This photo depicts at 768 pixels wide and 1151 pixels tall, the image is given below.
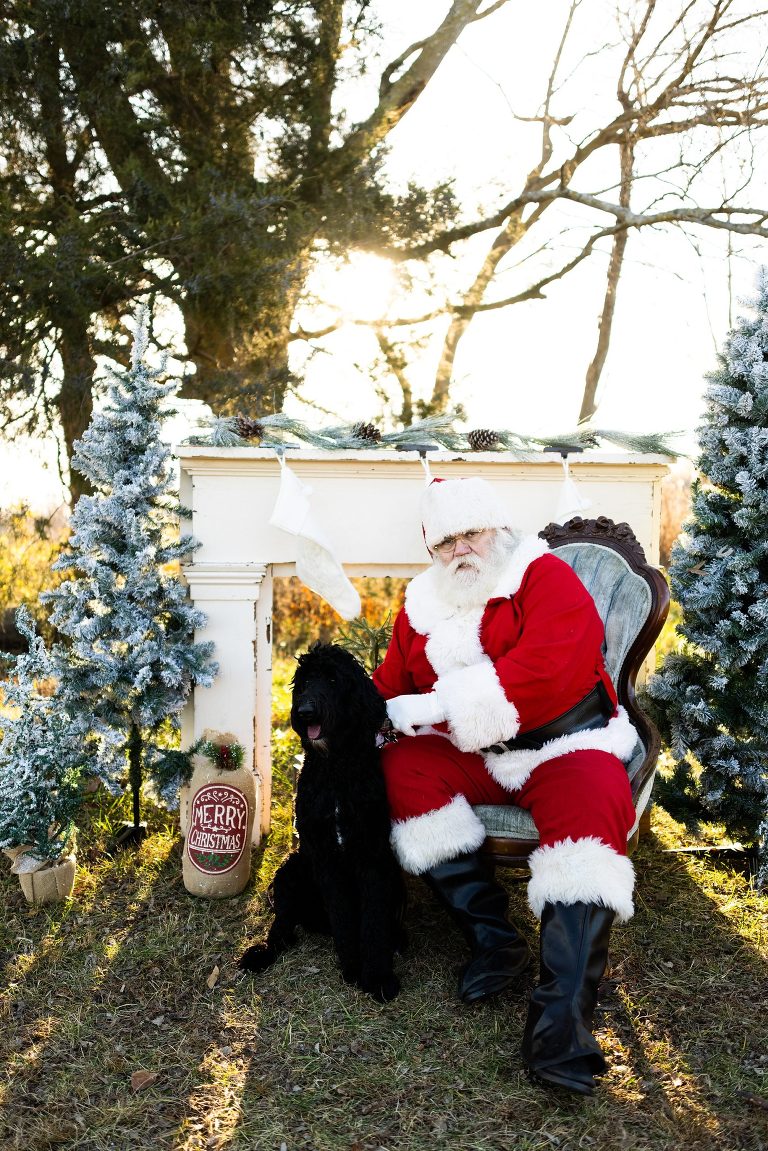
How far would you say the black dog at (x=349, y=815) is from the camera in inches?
102

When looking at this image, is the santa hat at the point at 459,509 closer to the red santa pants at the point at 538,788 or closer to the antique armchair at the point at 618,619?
the antique armchair at the point at 618,619

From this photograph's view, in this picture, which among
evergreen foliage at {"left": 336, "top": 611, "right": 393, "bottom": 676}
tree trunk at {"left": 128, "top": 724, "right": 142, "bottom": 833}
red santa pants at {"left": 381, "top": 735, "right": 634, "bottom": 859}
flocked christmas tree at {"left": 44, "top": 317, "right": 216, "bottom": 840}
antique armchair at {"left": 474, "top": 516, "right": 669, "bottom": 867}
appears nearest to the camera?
red santa pants at {"left": 381, "top": 735, "right": 634, "bottom": 859}

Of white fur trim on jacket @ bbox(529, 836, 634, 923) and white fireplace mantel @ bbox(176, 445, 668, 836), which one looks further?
white fireplace mantel @ bbox(176, 445, 668, 836)

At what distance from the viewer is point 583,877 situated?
90.0 inches

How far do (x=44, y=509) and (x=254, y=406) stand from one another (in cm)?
183

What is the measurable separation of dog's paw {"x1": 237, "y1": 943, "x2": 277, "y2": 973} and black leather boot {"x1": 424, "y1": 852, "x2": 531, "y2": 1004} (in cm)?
66

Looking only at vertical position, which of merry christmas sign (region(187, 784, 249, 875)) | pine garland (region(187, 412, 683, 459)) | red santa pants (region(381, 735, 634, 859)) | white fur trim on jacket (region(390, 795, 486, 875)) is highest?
pine garland (region(187, 412, 683, 459))

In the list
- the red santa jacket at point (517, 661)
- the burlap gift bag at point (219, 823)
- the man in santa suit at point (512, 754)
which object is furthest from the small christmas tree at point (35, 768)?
the red santa jacket at point (517, 661)

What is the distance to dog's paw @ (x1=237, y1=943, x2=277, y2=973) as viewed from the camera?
9.30ft

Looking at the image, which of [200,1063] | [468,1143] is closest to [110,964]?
[200,1063]

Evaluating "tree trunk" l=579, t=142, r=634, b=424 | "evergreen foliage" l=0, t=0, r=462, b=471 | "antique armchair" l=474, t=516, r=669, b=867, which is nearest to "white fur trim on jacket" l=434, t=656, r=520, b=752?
"antique armchair" l=474, t=516, r=669, b=867

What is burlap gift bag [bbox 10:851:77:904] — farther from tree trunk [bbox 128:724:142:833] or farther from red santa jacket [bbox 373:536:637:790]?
red santa jacket [bbox 373:536:637:790]

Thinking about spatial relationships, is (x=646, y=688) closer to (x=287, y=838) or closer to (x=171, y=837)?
(x=287, y=838)

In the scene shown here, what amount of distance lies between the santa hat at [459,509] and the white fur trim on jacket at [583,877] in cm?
104
